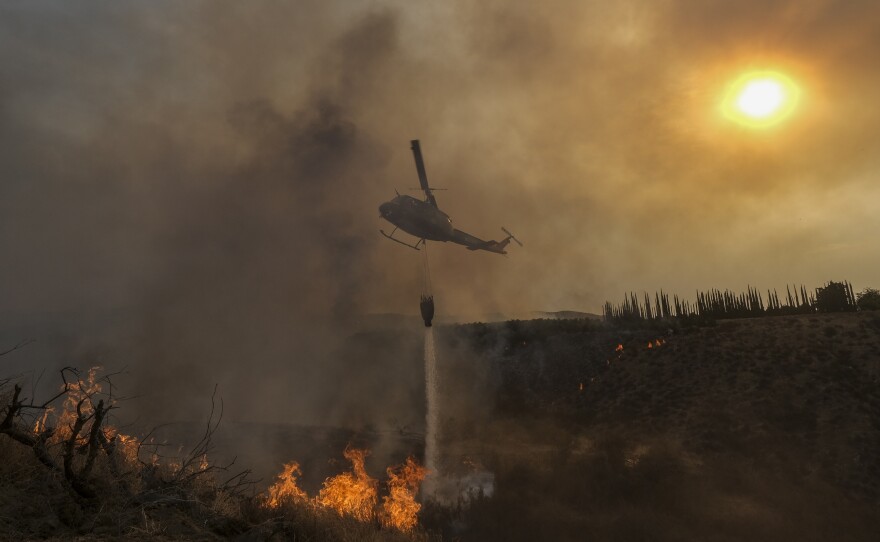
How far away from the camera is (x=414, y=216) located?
38.4m

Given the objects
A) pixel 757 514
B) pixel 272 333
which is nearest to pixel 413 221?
pixel 757 514

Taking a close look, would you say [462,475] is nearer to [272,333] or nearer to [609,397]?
[609,397]

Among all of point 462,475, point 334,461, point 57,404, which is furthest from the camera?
point 57,404

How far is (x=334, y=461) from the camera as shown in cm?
3725

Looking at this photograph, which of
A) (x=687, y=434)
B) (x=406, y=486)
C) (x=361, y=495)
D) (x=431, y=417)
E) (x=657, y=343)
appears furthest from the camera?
(x=431, y=417)

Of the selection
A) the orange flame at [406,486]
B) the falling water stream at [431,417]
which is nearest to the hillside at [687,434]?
the falling water stream at [431,417]

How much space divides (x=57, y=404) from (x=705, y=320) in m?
76.7

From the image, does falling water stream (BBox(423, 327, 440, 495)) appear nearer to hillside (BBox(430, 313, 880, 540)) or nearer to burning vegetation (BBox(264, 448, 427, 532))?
burning vegetation (BBox(264, 448, 427, 532))

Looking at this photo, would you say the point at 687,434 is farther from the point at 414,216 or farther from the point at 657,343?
the point at 414,216

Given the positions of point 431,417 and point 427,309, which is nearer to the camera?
point 427,309

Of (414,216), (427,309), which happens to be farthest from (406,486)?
(414,216)

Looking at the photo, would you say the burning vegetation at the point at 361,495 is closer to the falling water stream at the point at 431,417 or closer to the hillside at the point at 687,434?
the falling water stream at the point at 431,417

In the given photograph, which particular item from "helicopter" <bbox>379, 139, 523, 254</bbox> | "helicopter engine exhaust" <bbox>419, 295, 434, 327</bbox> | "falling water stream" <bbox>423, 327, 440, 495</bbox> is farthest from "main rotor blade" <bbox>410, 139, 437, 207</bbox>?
"falling water stream" <bbox>423, 327, 440, 495</bbox>

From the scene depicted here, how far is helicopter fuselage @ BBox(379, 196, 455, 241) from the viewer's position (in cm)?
3841
